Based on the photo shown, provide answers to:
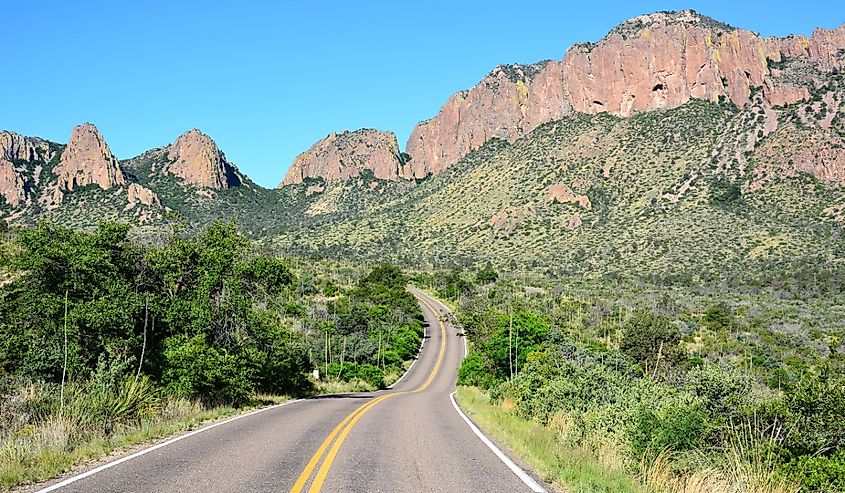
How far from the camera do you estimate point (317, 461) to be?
9.48 meters

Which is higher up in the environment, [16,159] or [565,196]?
[16,159]

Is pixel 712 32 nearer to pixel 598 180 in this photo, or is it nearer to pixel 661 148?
pixel 661 148

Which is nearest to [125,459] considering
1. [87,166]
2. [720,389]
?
[720,389]

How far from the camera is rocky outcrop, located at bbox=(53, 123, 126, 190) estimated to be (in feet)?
471

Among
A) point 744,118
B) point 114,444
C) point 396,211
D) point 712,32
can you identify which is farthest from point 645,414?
point 712,32

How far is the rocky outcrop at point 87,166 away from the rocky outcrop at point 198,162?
80.3ft

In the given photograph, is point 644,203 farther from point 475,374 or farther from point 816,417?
point 816,417

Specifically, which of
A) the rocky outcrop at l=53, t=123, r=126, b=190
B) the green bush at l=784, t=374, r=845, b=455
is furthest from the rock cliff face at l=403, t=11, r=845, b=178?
the green bush at l=784, t=374, r=845, b=455

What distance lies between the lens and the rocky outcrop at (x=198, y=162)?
176125 mm

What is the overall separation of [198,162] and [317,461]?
7155 inches

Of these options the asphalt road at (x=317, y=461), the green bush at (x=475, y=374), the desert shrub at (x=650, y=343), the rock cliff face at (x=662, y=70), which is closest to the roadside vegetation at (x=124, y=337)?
the asphalt road at (x=317, y=461)

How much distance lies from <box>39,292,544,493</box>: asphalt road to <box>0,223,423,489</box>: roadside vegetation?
127 cm

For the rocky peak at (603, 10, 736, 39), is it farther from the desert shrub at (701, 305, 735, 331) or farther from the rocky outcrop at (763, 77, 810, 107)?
the desert shrub at (701, 305, 735, 331)

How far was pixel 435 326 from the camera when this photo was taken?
254 ft
